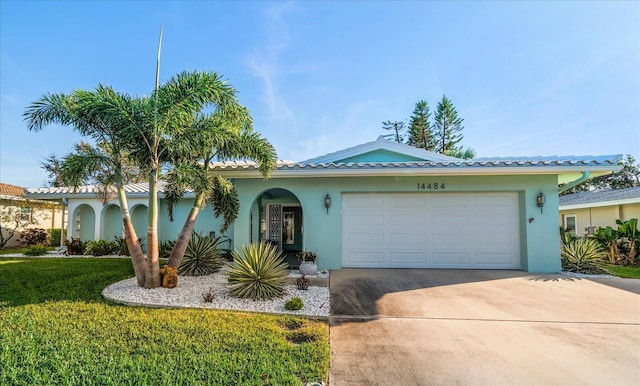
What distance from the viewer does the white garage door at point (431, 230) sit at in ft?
32.9

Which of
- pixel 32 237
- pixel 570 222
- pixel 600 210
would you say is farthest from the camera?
pixel 570 222

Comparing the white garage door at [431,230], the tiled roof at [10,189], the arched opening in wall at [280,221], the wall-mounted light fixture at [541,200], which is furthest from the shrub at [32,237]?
the wall-mounted light fixture at [541,200]

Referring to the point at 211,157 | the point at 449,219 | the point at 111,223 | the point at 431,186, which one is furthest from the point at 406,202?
the point at 111,223

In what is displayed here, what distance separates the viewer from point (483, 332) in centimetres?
493

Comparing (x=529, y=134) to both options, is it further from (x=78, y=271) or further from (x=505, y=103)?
(x=78, y=271)

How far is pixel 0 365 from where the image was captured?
3.70 m

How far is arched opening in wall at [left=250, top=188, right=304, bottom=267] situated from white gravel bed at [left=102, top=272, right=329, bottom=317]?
5.06 m

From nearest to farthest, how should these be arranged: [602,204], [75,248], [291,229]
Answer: [75,248] → [291,229] → [602,204]

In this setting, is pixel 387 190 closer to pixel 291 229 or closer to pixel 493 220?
pixel 493 220

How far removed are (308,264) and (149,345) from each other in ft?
17.9

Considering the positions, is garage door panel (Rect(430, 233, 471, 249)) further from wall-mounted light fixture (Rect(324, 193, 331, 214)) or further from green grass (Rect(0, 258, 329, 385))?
green grass (Rect(0, 258, 329, 385))

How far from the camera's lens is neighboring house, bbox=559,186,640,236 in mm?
16066

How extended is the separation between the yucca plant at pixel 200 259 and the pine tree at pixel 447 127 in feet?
99.9

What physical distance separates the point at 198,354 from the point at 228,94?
574cm
